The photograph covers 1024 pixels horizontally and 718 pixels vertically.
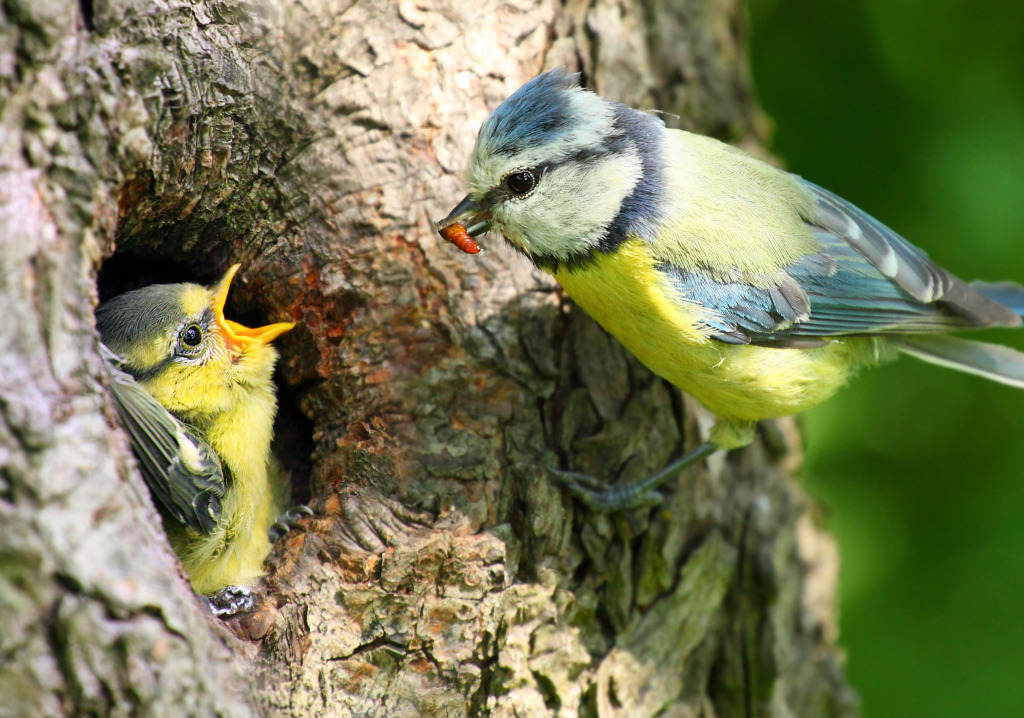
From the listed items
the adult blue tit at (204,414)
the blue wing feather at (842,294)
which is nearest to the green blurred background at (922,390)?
the blue wing feather at (842,294)

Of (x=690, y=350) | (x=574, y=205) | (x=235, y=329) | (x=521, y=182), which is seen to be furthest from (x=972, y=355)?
(x=235, y=329)

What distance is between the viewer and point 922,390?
3061mm

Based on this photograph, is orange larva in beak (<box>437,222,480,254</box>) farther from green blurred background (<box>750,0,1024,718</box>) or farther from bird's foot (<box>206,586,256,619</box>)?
green blurred background (<box>750,0,1024,718</box>)

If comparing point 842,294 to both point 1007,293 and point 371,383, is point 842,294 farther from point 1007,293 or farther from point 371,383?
point 371,383

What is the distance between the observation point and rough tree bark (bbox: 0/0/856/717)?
132 centimetres

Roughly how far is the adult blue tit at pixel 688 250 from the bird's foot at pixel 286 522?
73 cm

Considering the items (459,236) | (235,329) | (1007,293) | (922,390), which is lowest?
(922,390)

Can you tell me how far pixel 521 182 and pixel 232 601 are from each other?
1273 millimetres

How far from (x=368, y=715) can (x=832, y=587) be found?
1.93 m

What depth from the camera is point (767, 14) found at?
3.14 metres

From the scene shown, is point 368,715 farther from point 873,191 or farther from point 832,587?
point 873,191

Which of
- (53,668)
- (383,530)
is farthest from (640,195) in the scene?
(53,668)

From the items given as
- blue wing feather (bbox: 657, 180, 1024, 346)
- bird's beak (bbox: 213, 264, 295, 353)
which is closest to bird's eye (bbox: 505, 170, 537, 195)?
blue wing feather (bbox: 657, 180, 1024, 346)

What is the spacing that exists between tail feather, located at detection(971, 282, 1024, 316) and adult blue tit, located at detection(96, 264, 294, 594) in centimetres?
220
